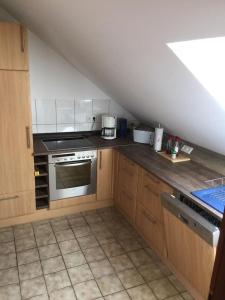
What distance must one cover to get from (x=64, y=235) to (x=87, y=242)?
0.86 feet

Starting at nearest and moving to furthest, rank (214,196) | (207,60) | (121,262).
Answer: (207,60), (214,196), (121,262)

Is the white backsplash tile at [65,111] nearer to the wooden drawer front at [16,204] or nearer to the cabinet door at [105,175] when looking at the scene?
the cabinet door at [105,175]

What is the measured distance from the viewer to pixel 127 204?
2.85 meters

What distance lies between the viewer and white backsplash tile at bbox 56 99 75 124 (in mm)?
3133

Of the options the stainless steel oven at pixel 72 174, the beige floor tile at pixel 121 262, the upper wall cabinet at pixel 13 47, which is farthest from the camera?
the stainless steel oven at pixel 72 174

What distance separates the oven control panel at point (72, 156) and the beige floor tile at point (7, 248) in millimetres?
867

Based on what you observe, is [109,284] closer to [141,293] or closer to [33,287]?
[141,293]

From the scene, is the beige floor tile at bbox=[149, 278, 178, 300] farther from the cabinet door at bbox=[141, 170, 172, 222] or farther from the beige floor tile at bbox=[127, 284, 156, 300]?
the cabinet door at bbox=[141, 170, 172, 222]

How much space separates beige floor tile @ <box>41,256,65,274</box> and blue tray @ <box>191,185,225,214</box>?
129 cm

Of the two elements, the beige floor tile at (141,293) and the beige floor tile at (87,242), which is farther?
the beige floor tile at (87,242)

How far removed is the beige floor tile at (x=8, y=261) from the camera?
87.7 inches

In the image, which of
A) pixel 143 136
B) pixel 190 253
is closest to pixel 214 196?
pixel 190 253

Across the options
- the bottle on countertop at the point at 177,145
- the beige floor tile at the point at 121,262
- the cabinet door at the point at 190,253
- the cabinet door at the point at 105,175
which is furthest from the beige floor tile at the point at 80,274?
the bottle on countertop at the point at 177,145

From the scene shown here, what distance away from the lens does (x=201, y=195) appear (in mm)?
1846
